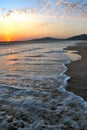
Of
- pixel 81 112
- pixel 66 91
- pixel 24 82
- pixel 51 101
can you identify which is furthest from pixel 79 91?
pixel 24 82

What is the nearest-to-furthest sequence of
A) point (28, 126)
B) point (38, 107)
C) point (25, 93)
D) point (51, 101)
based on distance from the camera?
1. point (28, 126)
2. point (38, 107)
3. point (51, 101)
4. point (25, 93)

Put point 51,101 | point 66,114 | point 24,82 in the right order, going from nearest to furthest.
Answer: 1. point 66,114
2. point 51,101
3. point 24,82

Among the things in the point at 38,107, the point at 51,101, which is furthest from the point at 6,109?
the point at 51,101

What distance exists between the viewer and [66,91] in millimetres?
7883

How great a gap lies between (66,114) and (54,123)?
0.64 m

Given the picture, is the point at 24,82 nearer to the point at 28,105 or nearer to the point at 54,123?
the point at 28,105

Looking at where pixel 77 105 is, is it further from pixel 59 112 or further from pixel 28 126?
pixel 28 126

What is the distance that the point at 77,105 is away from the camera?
6.34 meters

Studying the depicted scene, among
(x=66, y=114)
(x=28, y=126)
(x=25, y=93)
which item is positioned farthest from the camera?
(x=25, y=93)

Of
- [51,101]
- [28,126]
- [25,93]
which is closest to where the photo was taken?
[28,126]

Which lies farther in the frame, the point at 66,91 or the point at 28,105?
the point at 66,91

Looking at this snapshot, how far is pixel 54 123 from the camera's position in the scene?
5203 millimetres

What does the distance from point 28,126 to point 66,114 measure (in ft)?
3.76

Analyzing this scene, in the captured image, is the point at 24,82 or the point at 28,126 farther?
the point at 24,82
